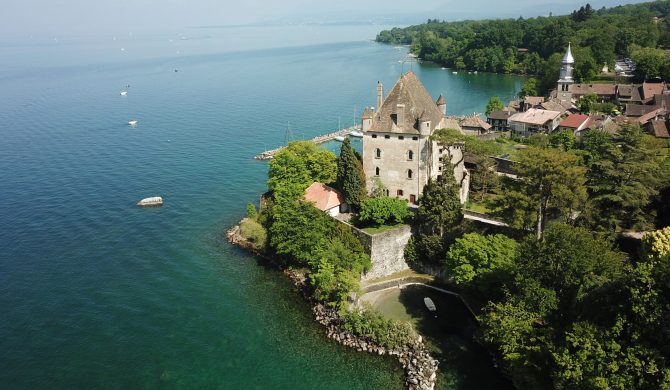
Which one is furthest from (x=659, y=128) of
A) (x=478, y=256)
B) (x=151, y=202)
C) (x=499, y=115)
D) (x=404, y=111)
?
(x=151, y=202)

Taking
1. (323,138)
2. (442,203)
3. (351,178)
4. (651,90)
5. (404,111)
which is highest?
(404,111)

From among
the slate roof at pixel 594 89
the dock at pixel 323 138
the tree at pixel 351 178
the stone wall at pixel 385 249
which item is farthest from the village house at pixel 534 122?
the stone wall at pixel 385 249

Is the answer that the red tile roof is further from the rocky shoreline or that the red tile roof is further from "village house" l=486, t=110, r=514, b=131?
the rocky shoreline

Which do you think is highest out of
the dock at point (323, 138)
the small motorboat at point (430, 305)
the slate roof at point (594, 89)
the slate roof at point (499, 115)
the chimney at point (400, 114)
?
the chimney at point (400, 114)

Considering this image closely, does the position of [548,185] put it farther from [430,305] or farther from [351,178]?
[351,178]

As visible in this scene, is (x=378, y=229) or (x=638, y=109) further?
(x=638, y=109)

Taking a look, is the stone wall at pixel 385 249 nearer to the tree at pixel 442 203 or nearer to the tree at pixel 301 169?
the tree at pixel 442 203
